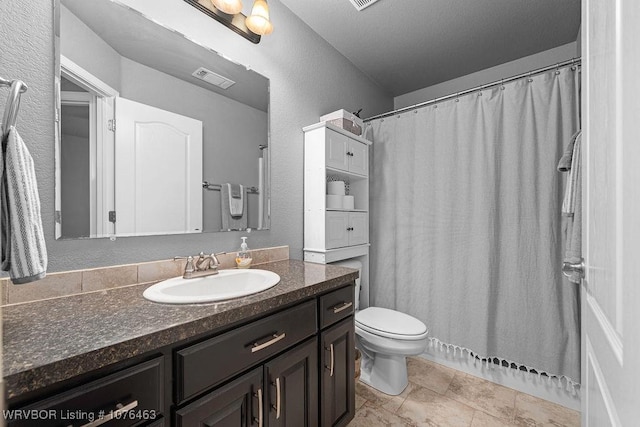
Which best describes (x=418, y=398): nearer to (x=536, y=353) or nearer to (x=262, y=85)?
(x=536, y=353)

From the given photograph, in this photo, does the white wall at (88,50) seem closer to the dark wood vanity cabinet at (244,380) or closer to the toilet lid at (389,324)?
the dark wood vanity cabinet at (244,380)

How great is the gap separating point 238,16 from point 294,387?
70.6 inches

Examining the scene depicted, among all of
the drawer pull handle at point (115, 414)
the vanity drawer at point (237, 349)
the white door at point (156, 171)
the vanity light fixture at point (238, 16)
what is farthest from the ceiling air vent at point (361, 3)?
the drawer pull handle at point (115, 414)

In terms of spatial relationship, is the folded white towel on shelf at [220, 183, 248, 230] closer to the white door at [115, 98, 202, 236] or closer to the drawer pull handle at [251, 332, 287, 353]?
the white door at [115, 98, 202, 236]

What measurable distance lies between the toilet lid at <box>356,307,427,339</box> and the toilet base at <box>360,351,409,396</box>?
188 millimetres

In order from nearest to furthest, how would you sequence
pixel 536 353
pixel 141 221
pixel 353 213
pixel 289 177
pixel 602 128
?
pixel 602 128, pixel 141 221, pixel 536 353, pixel 289 177, pixel 353 213

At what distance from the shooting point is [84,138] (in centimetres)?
101

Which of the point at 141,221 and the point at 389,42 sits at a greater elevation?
the point at 389,42

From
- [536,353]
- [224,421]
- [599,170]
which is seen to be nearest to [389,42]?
[599,170]

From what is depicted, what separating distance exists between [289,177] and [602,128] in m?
1.44

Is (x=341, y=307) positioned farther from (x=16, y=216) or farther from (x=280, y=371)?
(x=16, y=216)

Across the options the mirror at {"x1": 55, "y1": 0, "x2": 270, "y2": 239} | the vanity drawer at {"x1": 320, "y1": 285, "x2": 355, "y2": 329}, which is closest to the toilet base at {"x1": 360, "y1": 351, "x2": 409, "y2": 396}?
the vanity drawer at {"x1": 320, "y1": 285, "x2": 355, "y2": 329}

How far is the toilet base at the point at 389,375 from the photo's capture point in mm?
1715

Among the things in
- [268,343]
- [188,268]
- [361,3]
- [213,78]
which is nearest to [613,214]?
[268,343]
